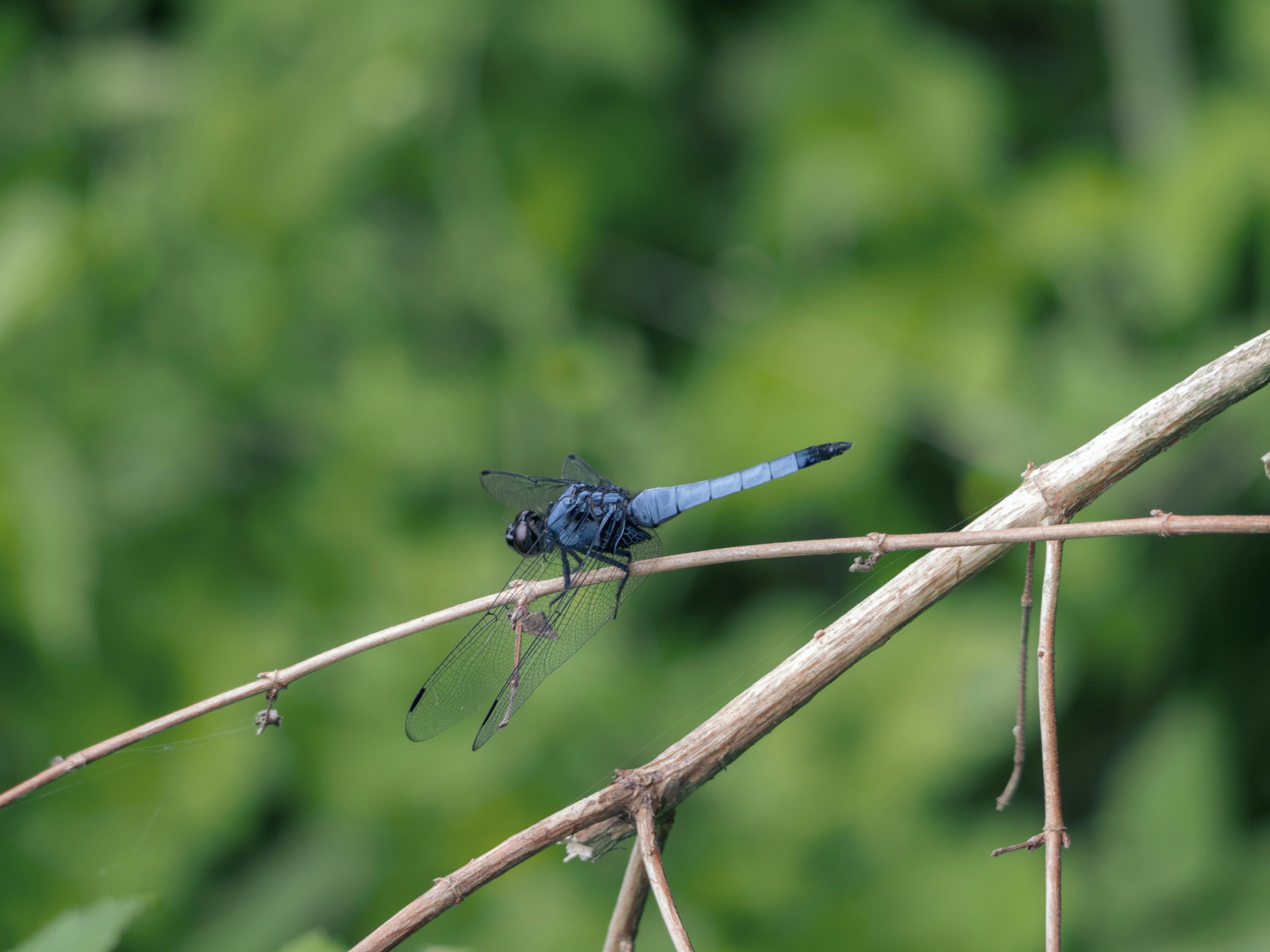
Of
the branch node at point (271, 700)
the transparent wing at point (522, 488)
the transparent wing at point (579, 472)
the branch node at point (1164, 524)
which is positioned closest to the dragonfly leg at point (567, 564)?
the transparent wing at point (522, 488)

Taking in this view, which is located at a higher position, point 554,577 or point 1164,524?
point 554,577

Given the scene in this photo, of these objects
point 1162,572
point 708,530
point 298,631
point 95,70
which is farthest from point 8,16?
point 1162,572

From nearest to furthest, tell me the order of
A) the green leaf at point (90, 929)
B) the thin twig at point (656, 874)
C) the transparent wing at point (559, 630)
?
the thin twig at point (656, 874), the green leaf at point (90, 929), the transparent wing at point (559, 630)

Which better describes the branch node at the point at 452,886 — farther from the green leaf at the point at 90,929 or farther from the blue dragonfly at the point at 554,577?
the green leaf at the point at 90,929

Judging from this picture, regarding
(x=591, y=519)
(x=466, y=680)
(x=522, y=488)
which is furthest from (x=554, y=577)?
(x=522, y=488)

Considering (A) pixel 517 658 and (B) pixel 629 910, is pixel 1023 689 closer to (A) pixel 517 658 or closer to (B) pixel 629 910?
(B) pixel 629 910

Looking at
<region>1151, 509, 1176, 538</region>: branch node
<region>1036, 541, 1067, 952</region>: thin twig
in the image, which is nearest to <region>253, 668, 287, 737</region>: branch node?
<region>1036, 541, 1067, 952</region>: thin twig

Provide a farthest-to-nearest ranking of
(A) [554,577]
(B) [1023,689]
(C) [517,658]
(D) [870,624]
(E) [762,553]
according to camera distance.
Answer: (A) [554,577] → (C) [517,658] → (B) [1023,689] → (E) [762,553] → (D) [870,624]
